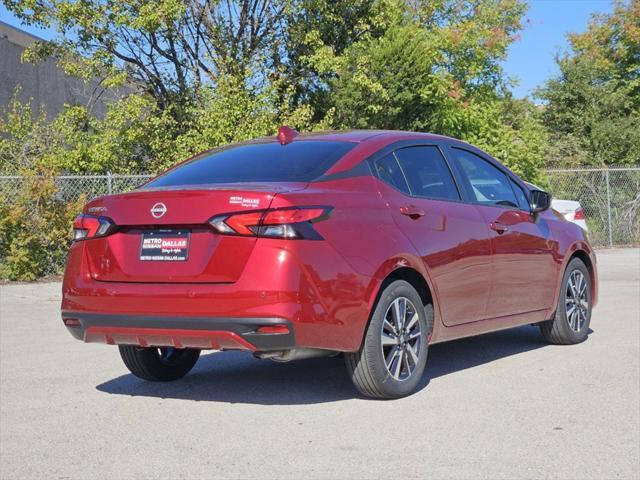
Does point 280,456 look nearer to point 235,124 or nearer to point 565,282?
point 565,282

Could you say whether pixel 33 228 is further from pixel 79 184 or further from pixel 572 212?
pixel 572 212

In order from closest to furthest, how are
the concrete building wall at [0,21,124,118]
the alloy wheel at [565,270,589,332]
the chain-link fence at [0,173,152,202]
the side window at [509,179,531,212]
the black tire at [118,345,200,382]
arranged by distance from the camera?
the black tire at [118,345,200,382]
the side window at [509,179,531,212]
the alloy wheel at [565,270,589,332]
the chain-link fence at [0,173,152,202]
the concrete building wall at [0,21,124,118]

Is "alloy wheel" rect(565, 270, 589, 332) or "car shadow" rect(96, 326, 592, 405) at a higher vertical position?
"alloy wheel" rect(565, 270, 589, 332)

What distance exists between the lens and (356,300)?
5.56 metres

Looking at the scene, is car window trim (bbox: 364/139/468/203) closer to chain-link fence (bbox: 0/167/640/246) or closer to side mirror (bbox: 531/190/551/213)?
side mirror (bbox: 531/190/551/213)

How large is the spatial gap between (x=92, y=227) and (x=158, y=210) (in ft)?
1.90

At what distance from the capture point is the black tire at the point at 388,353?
5.73 meters

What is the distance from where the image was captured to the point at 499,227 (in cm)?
708

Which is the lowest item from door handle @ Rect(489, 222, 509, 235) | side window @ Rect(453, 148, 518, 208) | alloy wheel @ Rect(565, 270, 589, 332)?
alloy wheel @ Rect(565, 270, 589, 332)

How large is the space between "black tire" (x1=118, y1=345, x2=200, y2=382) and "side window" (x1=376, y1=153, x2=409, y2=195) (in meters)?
2.00

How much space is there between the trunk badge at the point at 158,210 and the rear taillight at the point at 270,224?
339 millimetres

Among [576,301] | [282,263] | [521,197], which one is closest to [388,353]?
[282,263]

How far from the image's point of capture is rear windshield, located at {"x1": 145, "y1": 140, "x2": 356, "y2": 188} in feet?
19.4

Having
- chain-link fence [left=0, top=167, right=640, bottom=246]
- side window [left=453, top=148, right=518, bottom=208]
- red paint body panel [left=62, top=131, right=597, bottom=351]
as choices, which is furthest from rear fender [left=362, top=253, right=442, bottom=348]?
chain-link fence [left=0, top=167, right=640, bottom=246]
